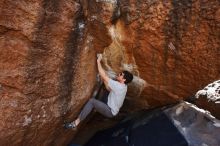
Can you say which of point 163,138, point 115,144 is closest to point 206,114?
point 163,138

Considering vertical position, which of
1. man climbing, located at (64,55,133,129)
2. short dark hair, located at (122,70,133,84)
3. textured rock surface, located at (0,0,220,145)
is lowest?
man climbing, located at (64,55,133,129)

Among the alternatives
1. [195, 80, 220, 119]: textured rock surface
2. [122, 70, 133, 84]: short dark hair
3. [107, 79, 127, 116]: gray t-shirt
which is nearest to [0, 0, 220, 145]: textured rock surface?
[122, 70, 133, 84]: short dark hair

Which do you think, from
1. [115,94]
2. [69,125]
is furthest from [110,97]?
[69,125]

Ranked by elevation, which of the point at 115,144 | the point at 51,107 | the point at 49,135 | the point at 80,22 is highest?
the point at 80,22

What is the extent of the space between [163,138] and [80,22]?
6.14 feet

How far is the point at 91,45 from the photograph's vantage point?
419cm

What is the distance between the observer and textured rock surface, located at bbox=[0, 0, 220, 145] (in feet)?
12.0

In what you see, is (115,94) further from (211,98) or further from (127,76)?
(211,98)

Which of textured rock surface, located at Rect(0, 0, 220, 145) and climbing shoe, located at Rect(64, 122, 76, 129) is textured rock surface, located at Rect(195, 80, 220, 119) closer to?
textured rock surface, located at Rect(0, 0, 220, 145)

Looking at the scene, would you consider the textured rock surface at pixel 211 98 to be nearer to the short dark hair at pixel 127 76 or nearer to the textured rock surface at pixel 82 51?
the textured rock surface at pixel 82 51

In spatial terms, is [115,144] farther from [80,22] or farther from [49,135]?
[80,22]

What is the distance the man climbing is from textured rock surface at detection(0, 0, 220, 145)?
0.34ft

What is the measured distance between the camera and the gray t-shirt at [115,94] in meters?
4.36

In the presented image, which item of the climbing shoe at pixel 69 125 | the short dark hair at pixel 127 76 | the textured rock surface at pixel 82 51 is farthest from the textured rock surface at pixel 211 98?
the climbing shoe at pixel 69 125
